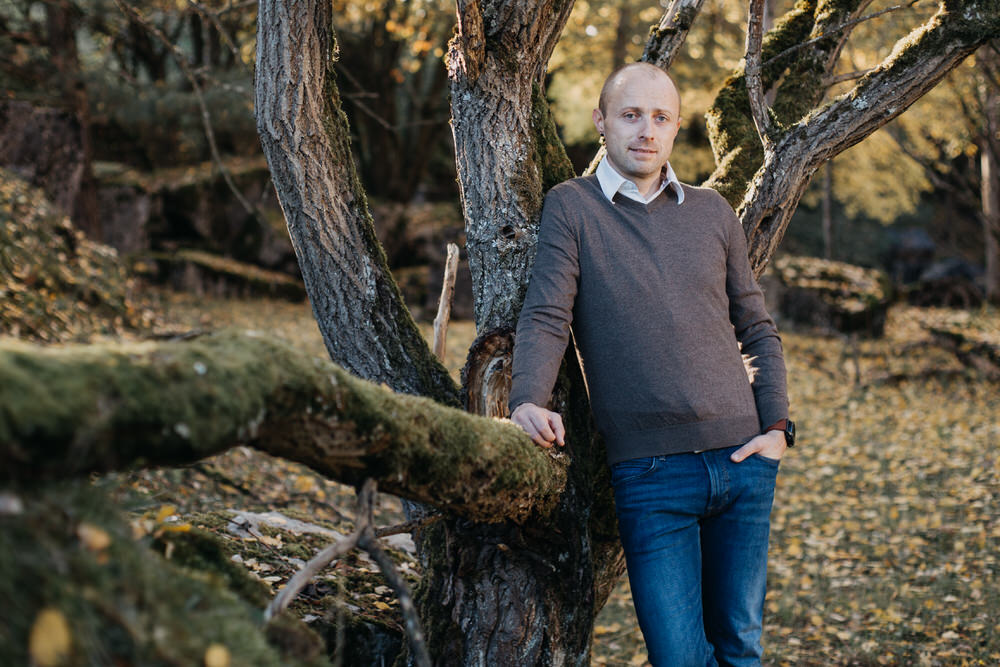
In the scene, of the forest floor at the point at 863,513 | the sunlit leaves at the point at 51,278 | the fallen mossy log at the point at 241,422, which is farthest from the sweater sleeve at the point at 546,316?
the sunlit leaves at the point at 51,278

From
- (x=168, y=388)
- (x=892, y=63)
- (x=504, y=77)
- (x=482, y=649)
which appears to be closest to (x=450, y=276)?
(x=504, y=77)

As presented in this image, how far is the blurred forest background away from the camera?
464cm

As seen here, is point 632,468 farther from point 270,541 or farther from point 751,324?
point 270,541

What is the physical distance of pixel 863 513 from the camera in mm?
6262

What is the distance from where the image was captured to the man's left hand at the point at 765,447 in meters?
2.46

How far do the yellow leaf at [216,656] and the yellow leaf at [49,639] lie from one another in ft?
0.76

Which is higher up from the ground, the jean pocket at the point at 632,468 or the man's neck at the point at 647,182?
the man's neck at the point at 647,182

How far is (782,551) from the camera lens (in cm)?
563

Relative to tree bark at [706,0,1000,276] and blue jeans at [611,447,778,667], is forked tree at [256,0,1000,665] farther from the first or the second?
blue jeans at [611,447,778,667]

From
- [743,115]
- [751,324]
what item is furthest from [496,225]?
[743,115]

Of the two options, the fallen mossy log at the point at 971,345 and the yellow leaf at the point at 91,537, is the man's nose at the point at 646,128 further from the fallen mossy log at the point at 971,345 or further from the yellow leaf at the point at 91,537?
the fallen mossy log at the point at 971,345

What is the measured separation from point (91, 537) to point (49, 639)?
180 millimetres

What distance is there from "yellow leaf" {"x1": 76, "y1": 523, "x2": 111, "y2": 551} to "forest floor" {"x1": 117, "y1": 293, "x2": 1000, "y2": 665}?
0.29 m

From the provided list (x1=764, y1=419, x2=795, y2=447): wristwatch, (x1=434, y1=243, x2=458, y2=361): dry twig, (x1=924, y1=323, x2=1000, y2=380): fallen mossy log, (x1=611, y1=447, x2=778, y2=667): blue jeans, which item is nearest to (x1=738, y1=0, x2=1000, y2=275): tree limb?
(x1=764, y1=419, x2=795, y2=447): wristwatch
